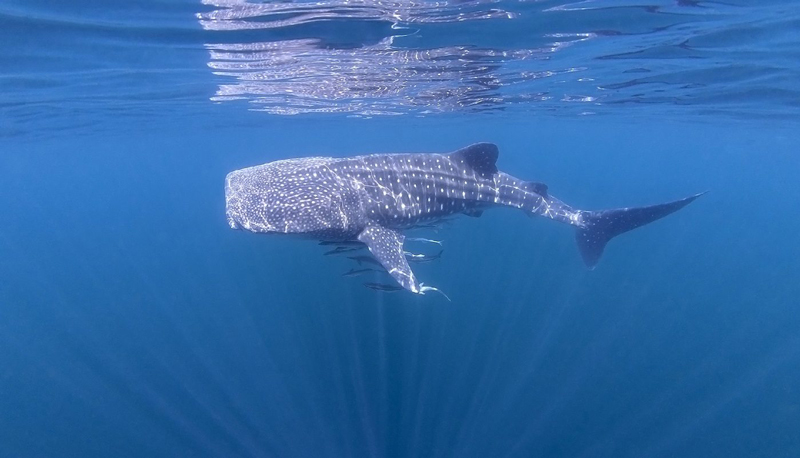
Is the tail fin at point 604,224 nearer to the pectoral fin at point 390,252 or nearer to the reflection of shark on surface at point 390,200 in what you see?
the reflection of shark on surface at point 390,200

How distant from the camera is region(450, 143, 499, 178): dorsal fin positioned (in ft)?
31.8

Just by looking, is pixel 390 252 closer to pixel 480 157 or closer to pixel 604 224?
pixel 480 157

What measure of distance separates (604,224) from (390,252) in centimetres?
538

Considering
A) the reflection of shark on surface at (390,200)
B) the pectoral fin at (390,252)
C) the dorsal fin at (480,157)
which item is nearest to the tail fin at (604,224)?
the reflection of shark on surface at (390,200)

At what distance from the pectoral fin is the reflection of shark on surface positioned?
2cm

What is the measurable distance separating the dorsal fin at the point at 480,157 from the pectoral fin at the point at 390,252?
2188mm

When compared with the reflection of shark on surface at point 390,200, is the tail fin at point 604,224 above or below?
below

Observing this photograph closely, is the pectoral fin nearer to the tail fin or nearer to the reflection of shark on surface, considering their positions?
the reflection of shark on surface

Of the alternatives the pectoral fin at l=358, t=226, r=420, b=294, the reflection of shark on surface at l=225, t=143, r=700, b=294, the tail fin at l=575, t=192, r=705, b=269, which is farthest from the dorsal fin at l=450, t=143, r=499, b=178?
the tail fin at l=575, t=192, r=705, b=269

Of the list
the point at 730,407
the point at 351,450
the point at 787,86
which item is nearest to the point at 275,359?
the point at 351,450

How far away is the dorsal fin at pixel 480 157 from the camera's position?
9.68m

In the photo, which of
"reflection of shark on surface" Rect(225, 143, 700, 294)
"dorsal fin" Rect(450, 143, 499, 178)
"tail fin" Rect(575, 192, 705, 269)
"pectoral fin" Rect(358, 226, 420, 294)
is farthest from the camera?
"tail fin" Rect(575, 192, 705, 269)

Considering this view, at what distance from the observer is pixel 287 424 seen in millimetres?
13531

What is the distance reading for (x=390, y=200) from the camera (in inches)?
348
